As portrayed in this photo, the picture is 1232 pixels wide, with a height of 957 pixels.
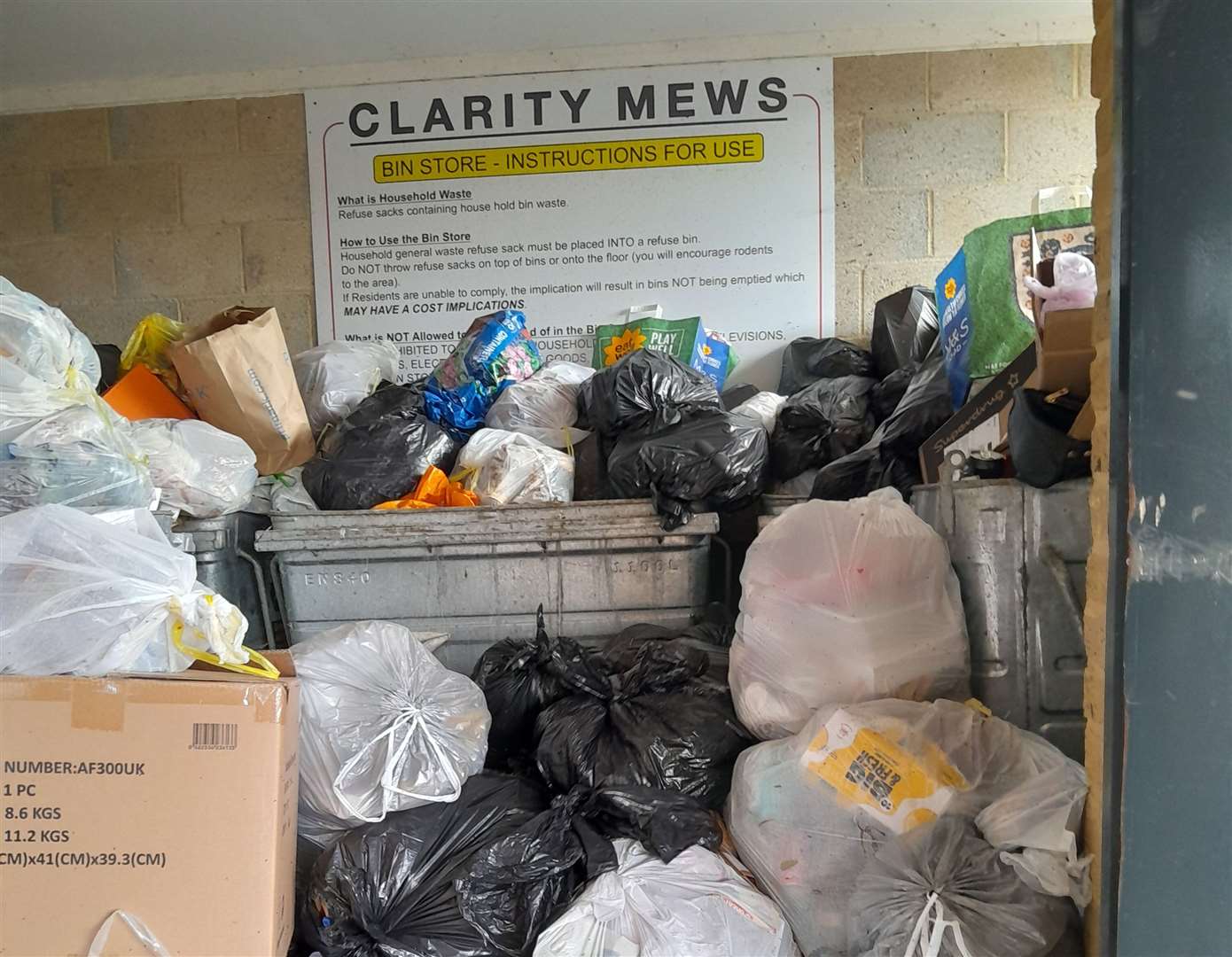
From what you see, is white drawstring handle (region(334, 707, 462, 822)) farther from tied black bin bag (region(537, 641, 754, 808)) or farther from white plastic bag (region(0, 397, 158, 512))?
white plastic bag (region(0, 397, 158, 512))

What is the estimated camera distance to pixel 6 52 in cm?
271

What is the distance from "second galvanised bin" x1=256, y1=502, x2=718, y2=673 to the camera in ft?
6.08

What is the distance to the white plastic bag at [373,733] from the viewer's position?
131 cm

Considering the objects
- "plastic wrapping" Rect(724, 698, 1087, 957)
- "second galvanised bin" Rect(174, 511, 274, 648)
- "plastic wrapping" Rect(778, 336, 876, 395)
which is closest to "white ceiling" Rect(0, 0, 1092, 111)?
"plastic wrapping" Rect(778, 336, 876, 395)

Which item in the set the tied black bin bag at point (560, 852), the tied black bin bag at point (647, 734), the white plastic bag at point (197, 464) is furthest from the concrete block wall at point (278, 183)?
the tied black bin bag at point (560, 852)

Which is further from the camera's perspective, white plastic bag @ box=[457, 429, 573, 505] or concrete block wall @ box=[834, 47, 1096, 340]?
concrete block wall @ box=[834, 47, 1096, 340]

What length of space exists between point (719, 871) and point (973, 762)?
0.44m

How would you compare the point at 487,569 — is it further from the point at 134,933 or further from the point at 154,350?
the point at 154,350

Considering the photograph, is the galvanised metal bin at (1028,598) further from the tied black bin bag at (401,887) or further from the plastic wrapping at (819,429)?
the tied black bin bag at (401,887)

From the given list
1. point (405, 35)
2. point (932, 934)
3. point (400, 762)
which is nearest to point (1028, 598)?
point (932, 934)

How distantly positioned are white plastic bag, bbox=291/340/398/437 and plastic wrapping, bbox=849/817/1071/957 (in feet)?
6.05

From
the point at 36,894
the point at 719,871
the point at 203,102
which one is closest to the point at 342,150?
the point at 203,102

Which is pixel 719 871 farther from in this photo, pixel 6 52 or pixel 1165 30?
pixel 6 52

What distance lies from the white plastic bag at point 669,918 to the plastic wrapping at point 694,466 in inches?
31.2
